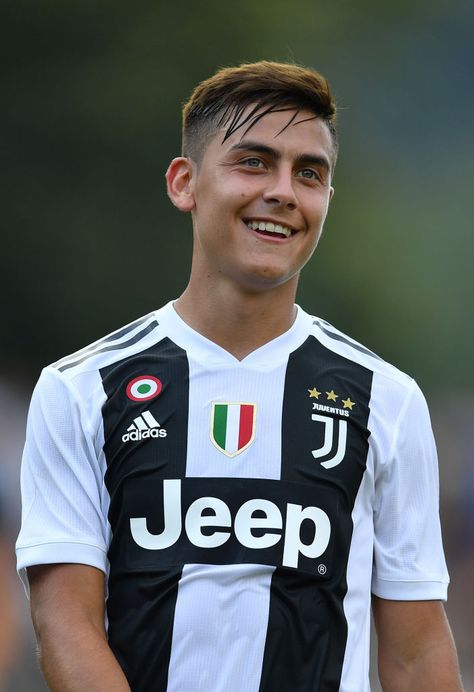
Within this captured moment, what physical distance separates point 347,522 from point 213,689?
17.8 inches

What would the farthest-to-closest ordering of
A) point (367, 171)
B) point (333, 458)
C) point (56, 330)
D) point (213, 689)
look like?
1. point (367, 171)
2. point (56, 330)
3. point (333, 458)
4. point (213, 689)

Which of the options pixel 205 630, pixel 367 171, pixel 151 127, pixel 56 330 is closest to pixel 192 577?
pixel 205 630

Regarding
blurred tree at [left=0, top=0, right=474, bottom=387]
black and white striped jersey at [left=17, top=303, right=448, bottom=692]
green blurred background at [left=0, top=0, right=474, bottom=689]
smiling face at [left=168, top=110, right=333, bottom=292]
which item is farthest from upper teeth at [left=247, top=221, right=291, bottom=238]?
blurred tree at [left=0, top=0, right=474, bottom=387]

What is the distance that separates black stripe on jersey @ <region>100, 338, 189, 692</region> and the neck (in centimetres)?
10

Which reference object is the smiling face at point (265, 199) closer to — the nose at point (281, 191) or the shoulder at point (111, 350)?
the nose at point (281, 191)

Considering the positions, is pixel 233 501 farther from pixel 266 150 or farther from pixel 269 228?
pixel 266 150

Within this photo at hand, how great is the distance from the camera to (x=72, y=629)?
262 cm

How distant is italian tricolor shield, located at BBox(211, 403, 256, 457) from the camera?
9.09ft

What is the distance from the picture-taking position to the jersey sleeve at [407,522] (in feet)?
9.30

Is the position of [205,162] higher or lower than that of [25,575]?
higher

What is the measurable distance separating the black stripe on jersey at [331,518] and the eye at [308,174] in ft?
1.22

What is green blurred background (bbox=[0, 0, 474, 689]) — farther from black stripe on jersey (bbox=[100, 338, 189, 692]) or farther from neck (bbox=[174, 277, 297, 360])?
black stripe on jersey (bbox=[100, 338, 189, 692])

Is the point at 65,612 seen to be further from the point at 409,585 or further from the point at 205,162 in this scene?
the point at 205,162

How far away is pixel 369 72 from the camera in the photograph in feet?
31.6
